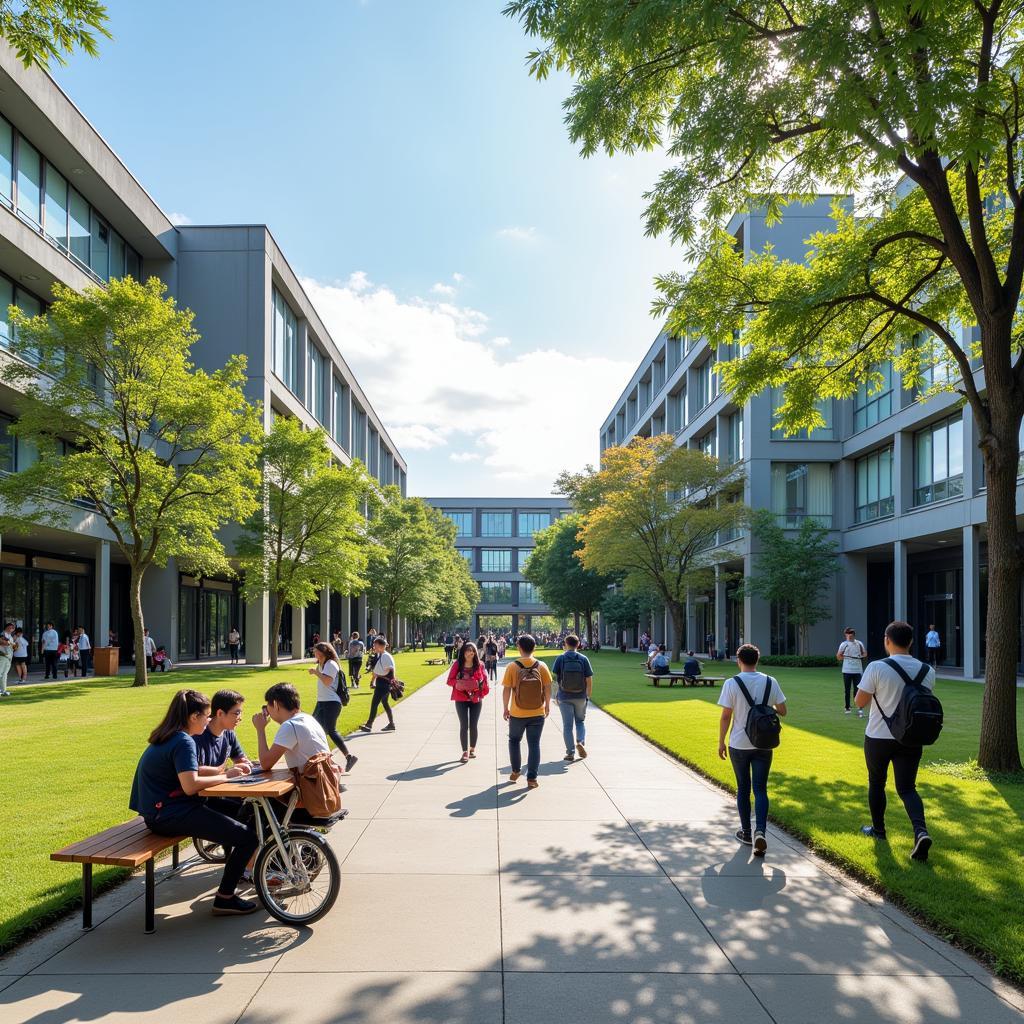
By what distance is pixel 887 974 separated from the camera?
466 centimetres

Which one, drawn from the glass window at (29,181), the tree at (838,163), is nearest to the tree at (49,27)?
the tree at (838,163)

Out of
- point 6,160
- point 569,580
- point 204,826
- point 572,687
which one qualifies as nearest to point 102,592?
point 6,160

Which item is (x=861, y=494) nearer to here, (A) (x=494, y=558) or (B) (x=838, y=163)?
(B) (x=838, y=163)

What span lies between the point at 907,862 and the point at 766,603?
3626 cm

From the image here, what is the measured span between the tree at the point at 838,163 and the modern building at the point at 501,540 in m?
102

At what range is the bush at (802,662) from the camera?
37.7m

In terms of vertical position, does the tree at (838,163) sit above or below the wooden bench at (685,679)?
above

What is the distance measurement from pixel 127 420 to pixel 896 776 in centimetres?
2333

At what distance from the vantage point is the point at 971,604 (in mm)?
27859

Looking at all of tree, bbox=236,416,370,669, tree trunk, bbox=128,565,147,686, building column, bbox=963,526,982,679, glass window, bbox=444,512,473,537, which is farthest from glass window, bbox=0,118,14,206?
glass window, bbox=444,512,473,537

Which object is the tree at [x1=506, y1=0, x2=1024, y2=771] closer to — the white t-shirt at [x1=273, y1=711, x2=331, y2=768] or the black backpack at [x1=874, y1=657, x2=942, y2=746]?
the black backpack at [x1=874, y1=657, x2=942, y2=746]

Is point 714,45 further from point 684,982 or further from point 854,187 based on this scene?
point 684,982

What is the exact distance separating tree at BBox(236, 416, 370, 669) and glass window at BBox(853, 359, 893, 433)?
21.9 metres

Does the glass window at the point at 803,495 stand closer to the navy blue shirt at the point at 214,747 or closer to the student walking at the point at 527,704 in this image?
the student walking at the point at 527,704
